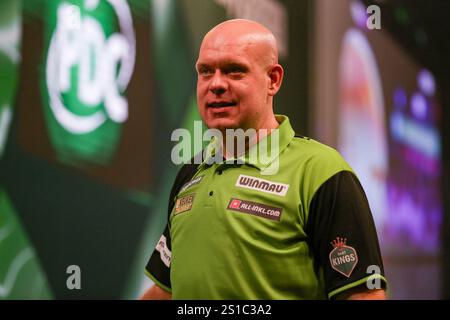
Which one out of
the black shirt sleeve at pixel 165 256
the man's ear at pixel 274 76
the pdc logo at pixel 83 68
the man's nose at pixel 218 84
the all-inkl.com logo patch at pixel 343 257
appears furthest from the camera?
the pdc logo at pixel 83 68

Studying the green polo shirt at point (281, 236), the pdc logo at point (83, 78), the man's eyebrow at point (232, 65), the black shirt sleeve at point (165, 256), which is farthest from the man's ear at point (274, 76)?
the pdc logo at point (83, 78)

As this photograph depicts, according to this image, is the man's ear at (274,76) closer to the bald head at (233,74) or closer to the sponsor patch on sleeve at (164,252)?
the bald head at (233,74)

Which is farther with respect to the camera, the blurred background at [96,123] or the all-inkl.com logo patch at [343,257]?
the blurred background at [96,123]

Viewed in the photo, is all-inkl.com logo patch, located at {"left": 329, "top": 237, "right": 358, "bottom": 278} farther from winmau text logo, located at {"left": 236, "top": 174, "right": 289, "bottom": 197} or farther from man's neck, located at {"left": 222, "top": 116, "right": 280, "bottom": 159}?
man's neck, located at {"left": 222, "top": 116, "right": 280, "bottom": 159}

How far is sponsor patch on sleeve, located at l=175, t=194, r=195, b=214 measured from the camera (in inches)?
79.4

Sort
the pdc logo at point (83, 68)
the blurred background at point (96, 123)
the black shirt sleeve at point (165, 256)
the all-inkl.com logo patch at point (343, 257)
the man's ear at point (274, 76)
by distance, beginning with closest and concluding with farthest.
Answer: the all-inkl.com logo patch at point (343, 257) → the man's ear at point (274, 76) → the black shirt sleeve at point (165, 256) → the blurred background at point (96, 123) → the pdc logo at point (83, 68)

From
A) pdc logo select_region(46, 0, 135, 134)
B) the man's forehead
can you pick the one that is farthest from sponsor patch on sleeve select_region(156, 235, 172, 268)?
pdc logo select_region(46, 0, 135, 134)

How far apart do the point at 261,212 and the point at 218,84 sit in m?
0.33

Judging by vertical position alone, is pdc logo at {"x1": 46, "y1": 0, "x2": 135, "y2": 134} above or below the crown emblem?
above

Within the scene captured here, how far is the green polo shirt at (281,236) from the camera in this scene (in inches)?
71.5

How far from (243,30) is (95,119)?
1527mm

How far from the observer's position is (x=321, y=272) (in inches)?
74.2
